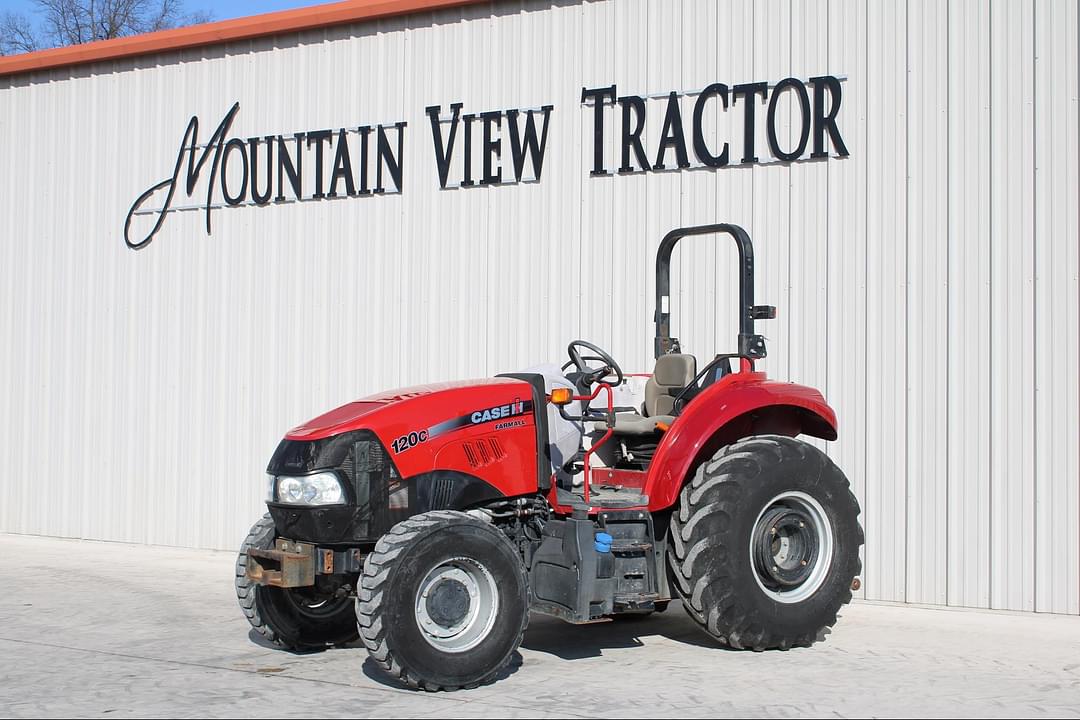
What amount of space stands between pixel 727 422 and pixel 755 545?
0.73 metres

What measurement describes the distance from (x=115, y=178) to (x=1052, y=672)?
34.9 ft

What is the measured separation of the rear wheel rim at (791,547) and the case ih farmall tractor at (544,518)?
12mm

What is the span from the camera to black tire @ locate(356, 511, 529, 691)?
21.6 ft

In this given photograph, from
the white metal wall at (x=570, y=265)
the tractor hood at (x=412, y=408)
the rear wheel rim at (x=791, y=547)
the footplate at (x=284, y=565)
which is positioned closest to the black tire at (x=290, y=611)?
the footplate at (x=284, y=565)

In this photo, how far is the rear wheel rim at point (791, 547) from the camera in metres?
7.79

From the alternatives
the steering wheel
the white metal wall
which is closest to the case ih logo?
the white metal wall

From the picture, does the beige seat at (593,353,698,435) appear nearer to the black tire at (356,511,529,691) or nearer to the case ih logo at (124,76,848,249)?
the black tire at (356,511,529,691)

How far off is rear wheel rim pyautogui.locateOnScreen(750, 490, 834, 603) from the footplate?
8.16 ft

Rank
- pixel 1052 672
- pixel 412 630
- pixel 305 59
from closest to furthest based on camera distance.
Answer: pixel 412 630, pixel 1052 672, pixel 305 59

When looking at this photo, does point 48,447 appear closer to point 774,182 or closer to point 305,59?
point 305,59

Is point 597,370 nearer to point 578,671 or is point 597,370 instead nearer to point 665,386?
point 665,386

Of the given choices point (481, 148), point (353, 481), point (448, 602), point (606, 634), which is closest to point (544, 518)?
point (448, 602)

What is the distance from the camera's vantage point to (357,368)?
41.3ft

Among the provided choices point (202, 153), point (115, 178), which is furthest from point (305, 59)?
point (115, 178)
